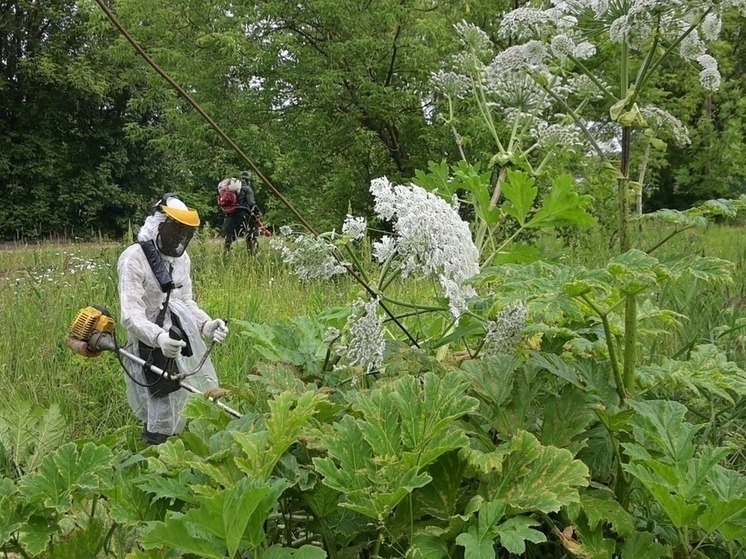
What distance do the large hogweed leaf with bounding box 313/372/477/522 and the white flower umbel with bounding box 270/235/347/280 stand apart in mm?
458

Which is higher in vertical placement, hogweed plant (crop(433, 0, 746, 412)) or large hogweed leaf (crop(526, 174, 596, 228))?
hogweed plant (crop(433, 0, 746, 412))

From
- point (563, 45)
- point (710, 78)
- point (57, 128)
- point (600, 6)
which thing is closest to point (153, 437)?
point (563, 45)

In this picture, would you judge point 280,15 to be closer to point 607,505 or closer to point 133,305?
point 133,305

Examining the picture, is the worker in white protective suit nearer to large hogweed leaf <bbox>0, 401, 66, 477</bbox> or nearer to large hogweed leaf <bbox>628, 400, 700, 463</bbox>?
large hogweed leaf <bbox>0, 401, 66, 477</bbox>

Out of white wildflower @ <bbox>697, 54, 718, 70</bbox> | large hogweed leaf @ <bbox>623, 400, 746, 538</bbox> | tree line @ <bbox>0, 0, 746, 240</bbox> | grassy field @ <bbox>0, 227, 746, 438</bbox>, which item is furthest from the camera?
tree line @ <bbox>0, 0, 746, 240</bbox>

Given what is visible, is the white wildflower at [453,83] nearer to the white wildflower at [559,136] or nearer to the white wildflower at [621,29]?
the white wildflower at [559,136]

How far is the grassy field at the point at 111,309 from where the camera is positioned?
9.09 ft

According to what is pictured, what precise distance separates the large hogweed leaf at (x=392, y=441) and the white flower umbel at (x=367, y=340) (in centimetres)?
27

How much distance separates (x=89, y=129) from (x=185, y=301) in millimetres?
24832

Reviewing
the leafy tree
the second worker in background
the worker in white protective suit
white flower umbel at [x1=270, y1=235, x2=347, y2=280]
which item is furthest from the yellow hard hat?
the leafy tree

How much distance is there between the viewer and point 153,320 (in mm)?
2150

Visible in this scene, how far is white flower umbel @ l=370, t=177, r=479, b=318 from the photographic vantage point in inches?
58.4

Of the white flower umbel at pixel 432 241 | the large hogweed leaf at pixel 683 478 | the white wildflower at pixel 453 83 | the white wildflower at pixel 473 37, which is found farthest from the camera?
the white wildflower at pixel 453 83

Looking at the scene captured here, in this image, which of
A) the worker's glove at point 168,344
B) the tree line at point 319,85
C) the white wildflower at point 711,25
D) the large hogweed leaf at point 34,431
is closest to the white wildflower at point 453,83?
the white wildflower at point 711,25
